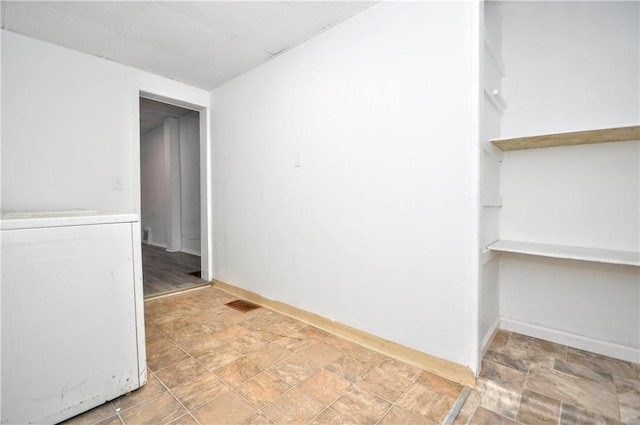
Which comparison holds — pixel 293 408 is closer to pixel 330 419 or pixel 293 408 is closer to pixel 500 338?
pixel 330 419

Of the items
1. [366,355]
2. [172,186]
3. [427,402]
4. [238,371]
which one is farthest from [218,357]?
[172,186]

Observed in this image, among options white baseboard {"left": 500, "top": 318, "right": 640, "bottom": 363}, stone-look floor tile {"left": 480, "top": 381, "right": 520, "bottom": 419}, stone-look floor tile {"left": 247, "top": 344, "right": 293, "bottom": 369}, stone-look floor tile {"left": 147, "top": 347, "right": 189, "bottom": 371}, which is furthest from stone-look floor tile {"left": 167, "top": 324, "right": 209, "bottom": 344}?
white baseboard {"left": 500, "top": 318, "right": 640, "bottom": 363}

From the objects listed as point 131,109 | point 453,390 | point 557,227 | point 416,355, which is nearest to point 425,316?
point 416,355

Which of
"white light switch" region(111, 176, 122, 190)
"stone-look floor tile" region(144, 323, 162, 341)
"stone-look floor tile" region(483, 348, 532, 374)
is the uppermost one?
"white light switch" region(111, 176, 122, 190)

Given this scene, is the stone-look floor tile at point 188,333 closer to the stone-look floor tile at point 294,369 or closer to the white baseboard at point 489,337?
the stone-look floor tile at point 294,369

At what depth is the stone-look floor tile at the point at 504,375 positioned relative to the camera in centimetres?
147

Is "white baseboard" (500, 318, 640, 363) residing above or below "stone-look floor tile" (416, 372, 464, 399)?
above

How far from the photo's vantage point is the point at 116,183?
104 inches

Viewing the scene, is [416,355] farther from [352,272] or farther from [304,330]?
[304,330]

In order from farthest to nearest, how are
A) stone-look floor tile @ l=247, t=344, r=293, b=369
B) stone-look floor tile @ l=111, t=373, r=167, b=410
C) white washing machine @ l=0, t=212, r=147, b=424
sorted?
1. stone-look floor tile @ l=247, t=344, r=293, b=369
2. stone-look floor tile @ l=111, t=373, r=167, b=410
3. white washing machine @ l=0, t=212, r=147, b=424

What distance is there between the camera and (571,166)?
6.01 feet

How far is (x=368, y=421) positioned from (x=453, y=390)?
1.67 ft

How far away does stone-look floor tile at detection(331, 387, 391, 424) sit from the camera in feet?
4.16

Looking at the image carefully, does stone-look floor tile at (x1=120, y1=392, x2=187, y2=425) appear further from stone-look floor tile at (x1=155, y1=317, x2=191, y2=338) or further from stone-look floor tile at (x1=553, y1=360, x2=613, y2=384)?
stone-look floor tile at (x1=553, y1=360, x2=613, y2=384)
